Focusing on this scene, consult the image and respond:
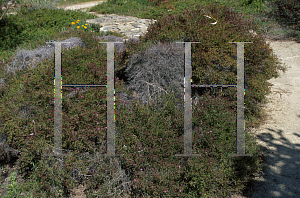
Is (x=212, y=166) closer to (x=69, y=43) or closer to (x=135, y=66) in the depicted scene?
(x=135, y=66)

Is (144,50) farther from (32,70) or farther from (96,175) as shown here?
(96,175)

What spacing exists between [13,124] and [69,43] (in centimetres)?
297

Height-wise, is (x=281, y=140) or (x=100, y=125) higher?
(x=100, y=125)

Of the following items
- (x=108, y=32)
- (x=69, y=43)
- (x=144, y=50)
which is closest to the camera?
(x=144, y=50)

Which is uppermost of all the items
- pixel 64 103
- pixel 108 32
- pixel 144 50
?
pixel 108 32

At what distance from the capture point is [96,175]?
12.1ft

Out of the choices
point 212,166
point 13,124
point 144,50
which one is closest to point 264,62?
point 144,50

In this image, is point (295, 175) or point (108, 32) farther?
point (108, 32)

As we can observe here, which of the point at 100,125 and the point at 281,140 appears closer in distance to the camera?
the point at 100,125

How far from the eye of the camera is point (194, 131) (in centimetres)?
414

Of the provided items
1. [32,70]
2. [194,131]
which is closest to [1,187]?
[32,70]

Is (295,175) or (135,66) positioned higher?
(135,66)

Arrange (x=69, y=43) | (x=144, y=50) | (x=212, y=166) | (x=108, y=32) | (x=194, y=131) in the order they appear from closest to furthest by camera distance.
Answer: (x=212, y=166), (x=194, y=131), (x=144, y=50), (x=69, y=43), (x=108, y=32)

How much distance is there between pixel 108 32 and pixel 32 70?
11.0 feet
